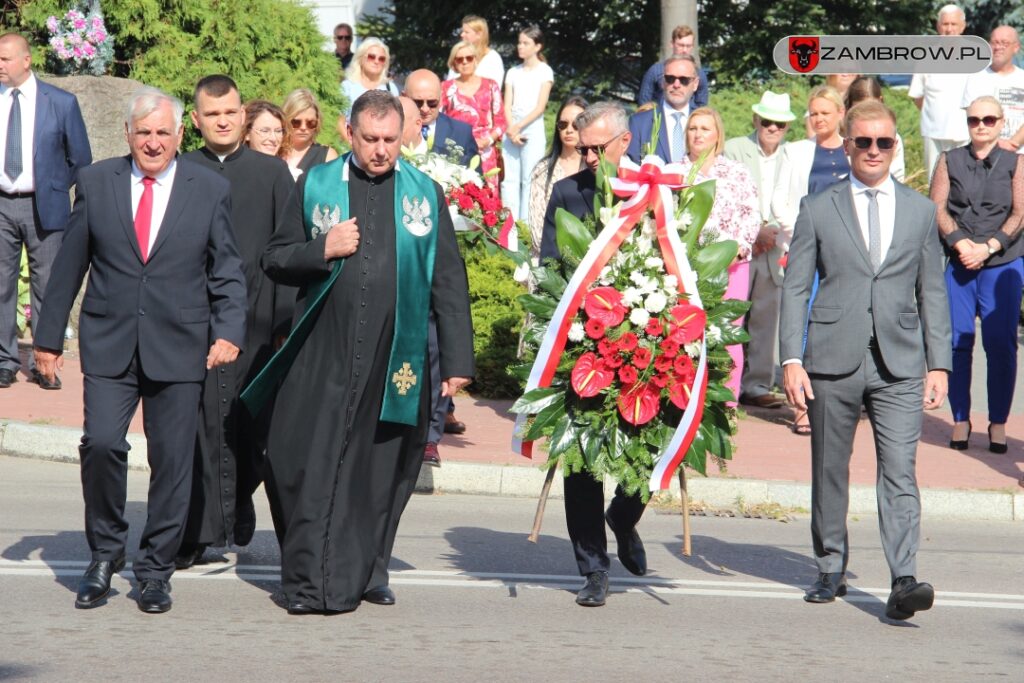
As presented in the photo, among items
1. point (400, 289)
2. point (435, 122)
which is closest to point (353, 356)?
point (400, 289)

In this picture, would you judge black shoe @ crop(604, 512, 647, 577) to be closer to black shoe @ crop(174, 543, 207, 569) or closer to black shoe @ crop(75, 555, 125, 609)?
black shoe @ crop(174, 543, 207, 569)

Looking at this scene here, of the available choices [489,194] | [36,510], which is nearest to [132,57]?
[489,194]

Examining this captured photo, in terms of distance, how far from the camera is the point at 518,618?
22.9 feet

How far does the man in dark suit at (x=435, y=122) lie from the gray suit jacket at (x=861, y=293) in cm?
463

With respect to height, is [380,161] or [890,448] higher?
[380,161]

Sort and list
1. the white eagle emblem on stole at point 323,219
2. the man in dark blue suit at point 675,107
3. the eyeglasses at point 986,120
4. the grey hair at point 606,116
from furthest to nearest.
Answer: the man in dark blue suit at point 675,107 → the eyeglasses at point 986,120 → the grey hair at point 606,116 → the white eagle emblem on stole at point 323,219

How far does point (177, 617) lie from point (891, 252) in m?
3.38

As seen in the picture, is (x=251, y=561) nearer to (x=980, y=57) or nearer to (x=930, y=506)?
(x=930, y=506)

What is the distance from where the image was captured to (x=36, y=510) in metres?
8.79

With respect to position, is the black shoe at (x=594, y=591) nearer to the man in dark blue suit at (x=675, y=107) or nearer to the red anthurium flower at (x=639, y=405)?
the red anthurium flower at (x=639, y=405)

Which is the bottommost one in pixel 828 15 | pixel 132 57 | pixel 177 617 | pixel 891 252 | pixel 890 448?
pixel 177 617

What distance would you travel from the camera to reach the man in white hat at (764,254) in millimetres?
12219

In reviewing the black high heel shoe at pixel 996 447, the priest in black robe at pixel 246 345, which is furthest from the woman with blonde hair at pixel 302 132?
the black high heel shoe at pixel 996 447

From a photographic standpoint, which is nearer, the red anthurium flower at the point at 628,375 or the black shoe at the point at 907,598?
the black shoe at the point at 907,598
